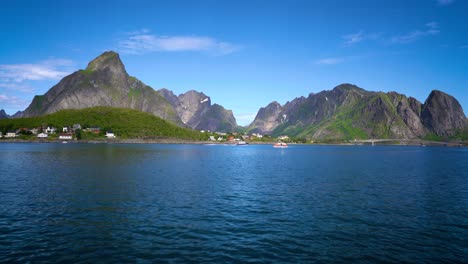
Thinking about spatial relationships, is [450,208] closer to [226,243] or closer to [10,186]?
[226,243]

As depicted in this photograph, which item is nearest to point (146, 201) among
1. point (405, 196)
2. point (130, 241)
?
point (130, 241)

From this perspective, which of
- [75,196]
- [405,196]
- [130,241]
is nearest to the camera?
[130,241]

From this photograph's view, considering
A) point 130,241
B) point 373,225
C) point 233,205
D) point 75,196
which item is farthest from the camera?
point 75,196

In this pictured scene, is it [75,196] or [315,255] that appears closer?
[315,255]

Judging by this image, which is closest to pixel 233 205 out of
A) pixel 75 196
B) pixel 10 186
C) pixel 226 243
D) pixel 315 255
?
pixel 226 243

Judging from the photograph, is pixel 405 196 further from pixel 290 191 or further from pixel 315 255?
pixel 315 255

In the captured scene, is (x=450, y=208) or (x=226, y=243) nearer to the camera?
(x=226, y=243)

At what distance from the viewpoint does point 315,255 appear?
75.2 ft

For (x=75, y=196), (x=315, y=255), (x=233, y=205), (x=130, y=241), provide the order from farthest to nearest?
(x=75, y=196)
(x=233, y=205)
(x=130, y=241)
(x=315, y=255)

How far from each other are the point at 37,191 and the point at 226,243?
110ft

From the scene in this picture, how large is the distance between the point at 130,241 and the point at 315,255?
47.2 feet

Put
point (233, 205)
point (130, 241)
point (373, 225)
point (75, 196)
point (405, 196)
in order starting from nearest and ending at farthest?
point (130, 241), point (373, 225), point (233, 205), point (75, 196), point (405, 196)

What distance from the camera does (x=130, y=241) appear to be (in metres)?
25.0

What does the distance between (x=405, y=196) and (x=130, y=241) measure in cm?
4067
